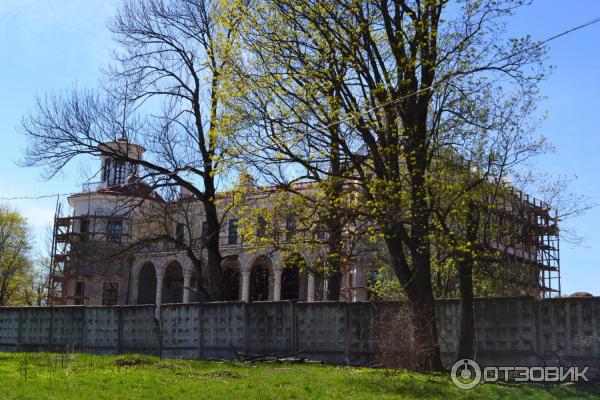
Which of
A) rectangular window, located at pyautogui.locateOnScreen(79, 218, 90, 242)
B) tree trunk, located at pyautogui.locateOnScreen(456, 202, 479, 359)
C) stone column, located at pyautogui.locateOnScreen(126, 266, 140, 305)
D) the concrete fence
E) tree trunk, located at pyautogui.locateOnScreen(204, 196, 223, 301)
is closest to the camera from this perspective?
the concrete fence

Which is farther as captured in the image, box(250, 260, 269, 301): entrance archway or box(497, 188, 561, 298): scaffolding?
box(250, 260, 269, 301): entrance archway

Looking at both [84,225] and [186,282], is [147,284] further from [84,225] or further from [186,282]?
[84,225]

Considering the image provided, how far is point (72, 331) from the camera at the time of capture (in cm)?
2428

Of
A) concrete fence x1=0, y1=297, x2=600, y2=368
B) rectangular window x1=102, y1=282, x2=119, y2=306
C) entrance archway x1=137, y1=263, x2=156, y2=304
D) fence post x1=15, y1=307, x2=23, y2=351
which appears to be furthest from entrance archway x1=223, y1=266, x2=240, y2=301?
concrete fence x1=0, y1=297, x2=600, y2=368

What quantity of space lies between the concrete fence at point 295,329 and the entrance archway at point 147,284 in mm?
32373

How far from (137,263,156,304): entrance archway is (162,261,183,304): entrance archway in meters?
1.50

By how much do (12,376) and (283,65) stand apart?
961cm

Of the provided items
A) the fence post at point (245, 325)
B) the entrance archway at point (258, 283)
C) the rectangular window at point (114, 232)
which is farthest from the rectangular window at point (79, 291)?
the fence post at point (245, 325)

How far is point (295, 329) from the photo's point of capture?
63.1 ft

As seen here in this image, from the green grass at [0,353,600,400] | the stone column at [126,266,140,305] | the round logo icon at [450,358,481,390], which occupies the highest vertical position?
the stone column at [126,266,140,305]

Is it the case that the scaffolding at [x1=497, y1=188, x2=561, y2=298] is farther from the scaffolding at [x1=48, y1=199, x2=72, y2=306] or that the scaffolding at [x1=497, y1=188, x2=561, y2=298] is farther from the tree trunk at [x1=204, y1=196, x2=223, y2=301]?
the scaffolding at [x1=48, y1=199, x2=72, y2=306]

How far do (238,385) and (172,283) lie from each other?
4601 cm

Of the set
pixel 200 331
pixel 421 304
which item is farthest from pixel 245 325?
pixel 421 304

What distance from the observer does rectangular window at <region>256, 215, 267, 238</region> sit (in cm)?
1826
